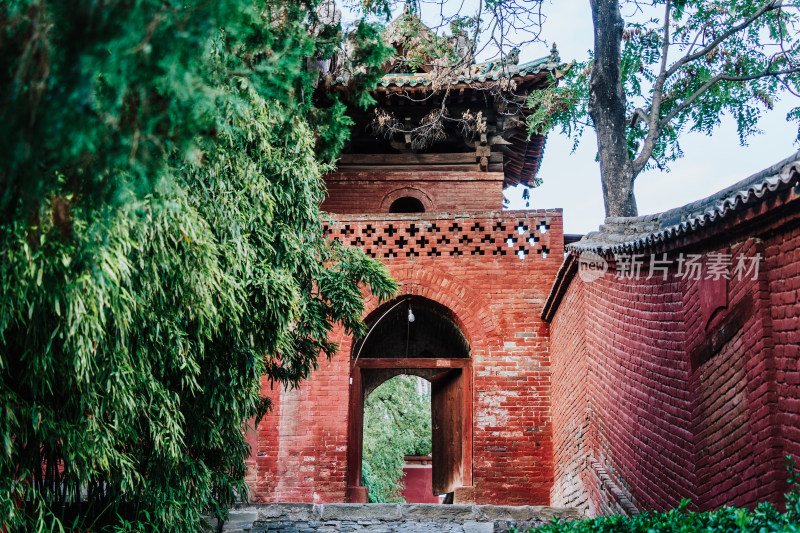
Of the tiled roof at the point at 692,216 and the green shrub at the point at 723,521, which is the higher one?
the tiled roof at the point at 692,216

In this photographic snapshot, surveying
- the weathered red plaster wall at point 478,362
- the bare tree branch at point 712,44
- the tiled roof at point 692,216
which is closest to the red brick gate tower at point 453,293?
the weathered red plaster wall at point 478,362

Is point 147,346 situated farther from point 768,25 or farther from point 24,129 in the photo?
point 768,25

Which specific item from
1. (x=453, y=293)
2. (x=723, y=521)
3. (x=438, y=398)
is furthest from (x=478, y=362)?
(x=723, y=521)

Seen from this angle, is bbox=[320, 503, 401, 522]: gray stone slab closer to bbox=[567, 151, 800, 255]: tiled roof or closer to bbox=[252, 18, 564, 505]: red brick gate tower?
bbox=[252, 18, 564, 505]: red brick gate tower

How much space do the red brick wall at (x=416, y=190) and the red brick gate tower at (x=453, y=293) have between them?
0.02 metres

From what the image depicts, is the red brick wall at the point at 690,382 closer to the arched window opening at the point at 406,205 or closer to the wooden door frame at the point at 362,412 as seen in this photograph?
the wooden door frame at the point at 362,412

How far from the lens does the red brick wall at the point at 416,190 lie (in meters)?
11.2

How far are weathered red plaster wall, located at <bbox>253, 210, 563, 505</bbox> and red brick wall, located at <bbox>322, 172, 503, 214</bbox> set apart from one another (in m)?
1.14

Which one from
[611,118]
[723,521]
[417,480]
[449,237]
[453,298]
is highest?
[611,118]

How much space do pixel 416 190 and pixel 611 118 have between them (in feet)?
10.5

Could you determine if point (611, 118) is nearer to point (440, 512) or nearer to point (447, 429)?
point (447, 429)

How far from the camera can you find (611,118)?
9344 millimetres

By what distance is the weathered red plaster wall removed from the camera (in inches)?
366

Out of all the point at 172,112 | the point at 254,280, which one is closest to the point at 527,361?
the point at 254,280
